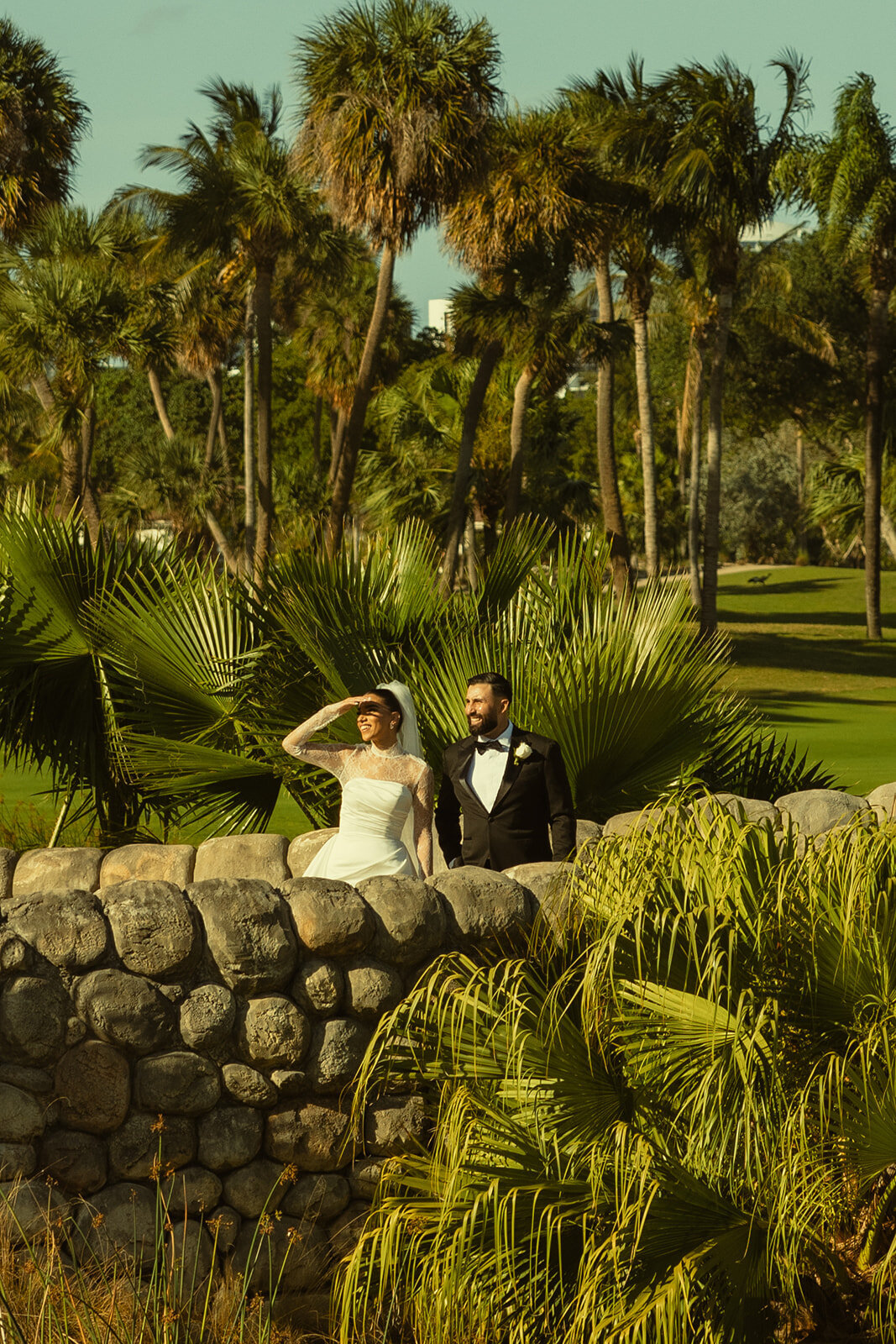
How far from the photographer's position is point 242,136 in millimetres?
26688

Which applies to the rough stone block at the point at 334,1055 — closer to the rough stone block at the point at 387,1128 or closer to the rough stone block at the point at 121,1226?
the rough stone block at the point at 387,1128

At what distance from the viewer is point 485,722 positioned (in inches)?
230

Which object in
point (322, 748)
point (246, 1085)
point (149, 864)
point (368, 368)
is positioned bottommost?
point (246, 1085)

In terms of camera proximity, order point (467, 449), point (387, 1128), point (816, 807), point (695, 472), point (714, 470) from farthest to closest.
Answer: point (695, 472)
point (714, 470)
point (467, 449)
point (816, 807)
point (387, 1128)

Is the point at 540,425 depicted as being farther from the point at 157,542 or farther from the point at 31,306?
the point at 157,542

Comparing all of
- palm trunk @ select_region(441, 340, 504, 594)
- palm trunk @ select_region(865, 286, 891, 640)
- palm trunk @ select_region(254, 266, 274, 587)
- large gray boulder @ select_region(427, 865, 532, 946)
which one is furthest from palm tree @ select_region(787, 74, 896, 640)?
large gray boulder @ select_region(427, 865, 532, 946)

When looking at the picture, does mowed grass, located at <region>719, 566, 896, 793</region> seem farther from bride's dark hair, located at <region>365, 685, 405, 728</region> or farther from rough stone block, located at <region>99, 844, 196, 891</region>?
rough stone block, located at <region>99, 844, 196, 891</region>

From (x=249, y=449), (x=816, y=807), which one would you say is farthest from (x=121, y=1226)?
(x=249, y=449)

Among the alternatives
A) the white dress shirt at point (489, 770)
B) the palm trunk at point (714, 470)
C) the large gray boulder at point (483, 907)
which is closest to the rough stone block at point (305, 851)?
the white dress shirt at point (489, 770)

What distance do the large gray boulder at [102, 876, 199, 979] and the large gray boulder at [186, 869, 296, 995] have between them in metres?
0.07

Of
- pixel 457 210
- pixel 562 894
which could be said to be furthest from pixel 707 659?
pixel 457 210

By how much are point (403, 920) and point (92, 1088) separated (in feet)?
3.59

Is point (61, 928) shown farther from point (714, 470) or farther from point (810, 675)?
point (810, 675)

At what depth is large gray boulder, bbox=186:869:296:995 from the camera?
4.37 meters
